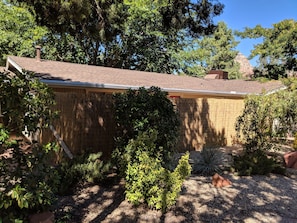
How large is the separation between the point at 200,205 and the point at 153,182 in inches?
40.0

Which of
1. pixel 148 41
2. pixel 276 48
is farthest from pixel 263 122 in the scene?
pixel 148 41

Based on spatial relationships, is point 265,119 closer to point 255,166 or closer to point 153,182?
point 255,166

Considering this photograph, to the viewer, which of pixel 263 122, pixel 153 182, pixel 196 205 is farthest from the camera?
pixel 263 122

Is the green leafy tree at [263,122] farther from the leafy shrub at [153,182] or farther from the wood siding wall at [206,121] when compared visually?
the leafy shrub at [153,182]

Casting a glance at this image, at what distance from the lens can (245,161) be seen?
718 cm

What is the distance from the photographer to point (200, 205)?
4.75 metres

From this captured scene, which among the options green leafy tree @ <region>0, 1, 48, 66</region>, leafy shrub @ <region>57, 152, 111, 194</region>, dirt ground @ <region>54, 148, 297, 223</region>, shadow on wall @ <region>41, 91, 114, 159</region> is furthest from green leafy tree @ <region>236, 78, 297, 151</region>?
green leafy tree @ <region>0, 1, 48, 66</region>

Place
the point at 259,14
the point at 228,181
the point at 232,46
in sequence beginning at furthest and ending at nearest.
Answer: the point at 232,46 → the point at 259,14 → the point at 228,181

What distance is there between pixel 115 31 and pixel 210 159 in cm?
466

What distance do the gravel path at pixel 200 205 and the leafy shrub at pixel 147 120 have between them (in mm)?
746

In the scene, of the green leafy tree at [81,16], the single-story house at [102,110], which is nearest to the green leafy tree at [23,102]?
the green leafy tree at [81,16]

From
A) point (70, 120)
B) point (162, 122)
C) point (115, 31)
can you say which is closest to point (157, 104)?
point (162, 122)

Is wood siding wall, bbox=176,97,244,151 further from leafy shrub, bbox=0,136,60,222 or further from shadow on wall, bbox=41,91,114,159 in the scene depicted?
leafy shrub, bbox=0,136,60,222

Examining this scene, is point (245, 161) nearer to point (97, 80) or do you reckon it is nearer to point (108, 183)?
point (108, 183)
